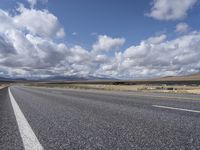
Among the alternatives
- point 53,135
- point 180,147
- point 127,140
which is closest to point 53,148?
point 53,135

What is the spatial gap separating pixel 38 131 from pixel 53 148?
126cm

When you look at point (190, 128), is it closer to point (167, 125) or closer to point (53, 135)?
point (167, 125)

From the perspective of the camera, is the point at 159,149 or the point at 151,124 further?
the point at 151,124

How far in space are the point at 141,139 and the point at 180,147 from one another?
0.68m

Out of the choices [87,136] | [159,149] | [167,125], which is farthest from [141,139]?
[167,125]

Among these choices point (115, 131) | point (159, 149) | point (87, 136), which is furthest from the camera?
point (115, 131)

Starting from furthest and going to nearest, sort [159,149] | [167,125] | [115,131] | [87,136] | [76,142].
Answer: [167,125]
[115,131]
[87,136]
[76,142]
[159,149]

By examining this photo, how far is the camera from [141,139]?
3.40 m

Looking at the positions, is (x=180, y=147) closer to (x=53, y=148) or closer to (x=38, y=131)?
(x=53, y=148)

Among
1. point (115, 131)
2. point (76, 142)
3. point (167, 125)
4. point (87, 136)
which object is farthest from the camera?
point (167, 125)

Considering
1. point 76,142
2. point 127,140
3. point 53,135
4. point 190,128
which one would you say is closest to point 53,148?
point 76,142

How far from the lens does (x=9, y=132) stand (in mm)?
4191

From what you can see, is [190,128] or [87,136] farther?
[190,128]

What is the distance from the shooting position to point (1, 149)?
121 inches
